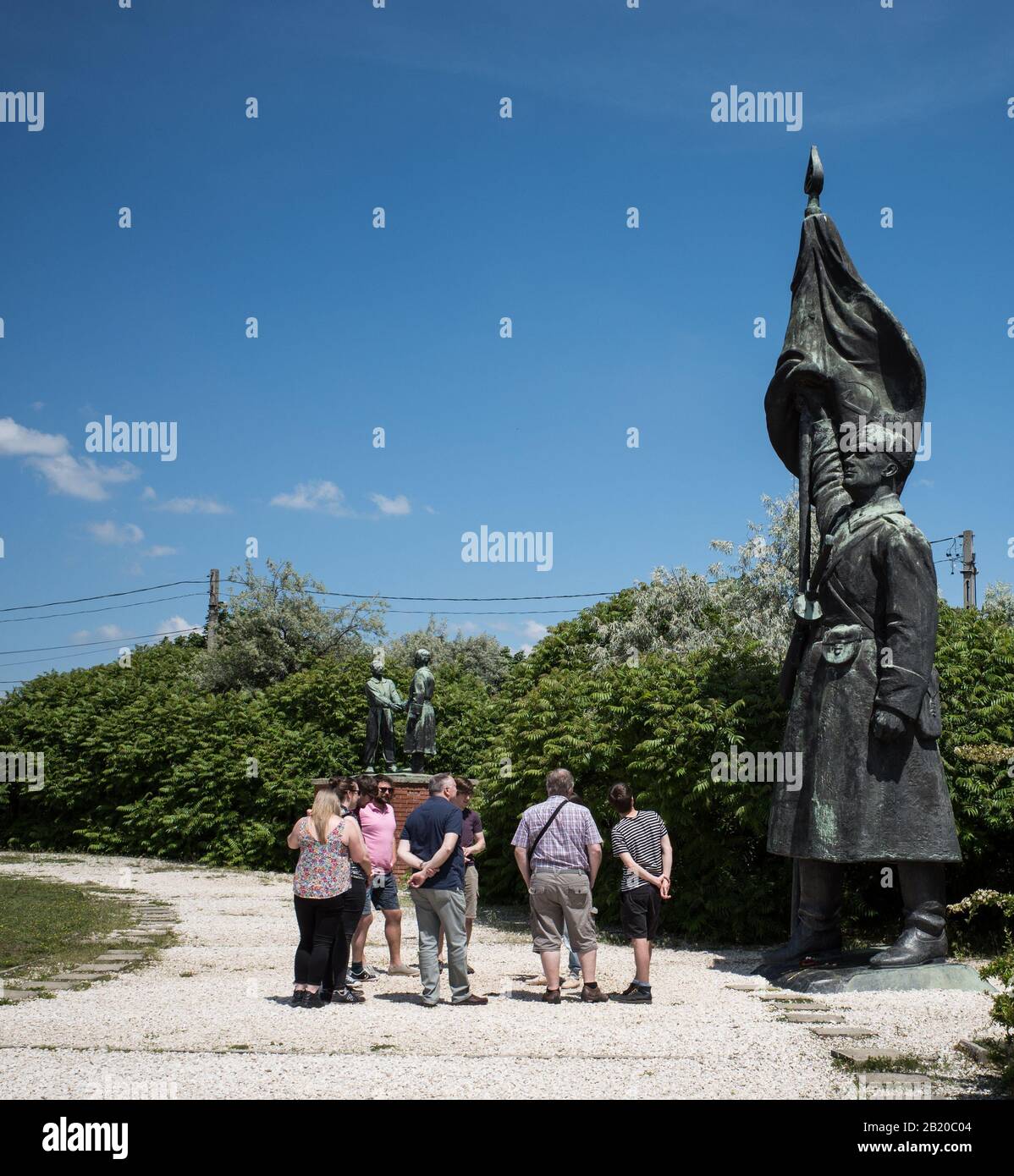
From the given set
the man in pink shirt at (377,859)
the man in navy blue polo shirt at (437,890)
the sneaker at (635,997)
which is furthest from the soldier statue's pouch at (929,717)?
the man in pink shirt at (377,859)

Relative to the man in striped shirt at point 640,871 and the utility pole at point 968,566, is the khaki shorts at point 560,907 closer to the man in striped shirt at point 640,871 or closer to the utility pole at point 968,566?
the man in striped shirt at point 640,871

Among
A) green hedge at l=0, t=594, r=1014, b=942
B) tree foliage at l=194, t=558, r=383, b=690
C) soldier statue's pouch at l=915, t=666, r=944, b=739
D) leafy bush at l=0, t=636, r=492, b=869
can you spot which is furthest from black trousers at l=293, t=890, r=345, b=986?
tree foliage at l=194, t=558, r=383, b=690

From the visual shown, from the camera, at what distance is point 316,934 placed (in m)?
7.71

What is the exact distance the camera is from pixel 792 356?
380 inches

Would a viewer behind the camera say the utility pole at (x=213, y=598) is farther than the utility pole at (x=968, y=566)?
Yes

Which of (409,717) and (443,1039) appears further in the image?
(409,717)

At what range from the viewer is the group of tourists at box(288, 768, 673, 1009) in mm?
7676

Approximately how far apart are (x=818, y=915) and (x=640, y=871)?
5.71 ft

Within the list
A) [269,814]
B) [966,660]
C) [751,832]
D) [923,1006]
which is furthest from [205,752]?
[923,1006]

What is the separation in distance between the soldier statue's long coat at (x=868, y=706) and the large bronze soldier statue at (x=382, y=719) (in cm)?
1116

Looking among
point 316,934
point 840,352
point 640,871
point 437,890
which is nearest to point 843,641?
point 640,871

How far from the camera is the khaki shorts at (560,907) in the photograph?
7914mm

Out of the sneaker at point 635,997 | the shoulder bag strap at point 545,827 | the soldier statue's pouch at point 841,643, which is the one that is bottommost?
the sneaker at point 635,997

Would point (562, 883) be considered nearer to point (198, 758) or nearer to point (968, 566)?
A: point (198, 758)
